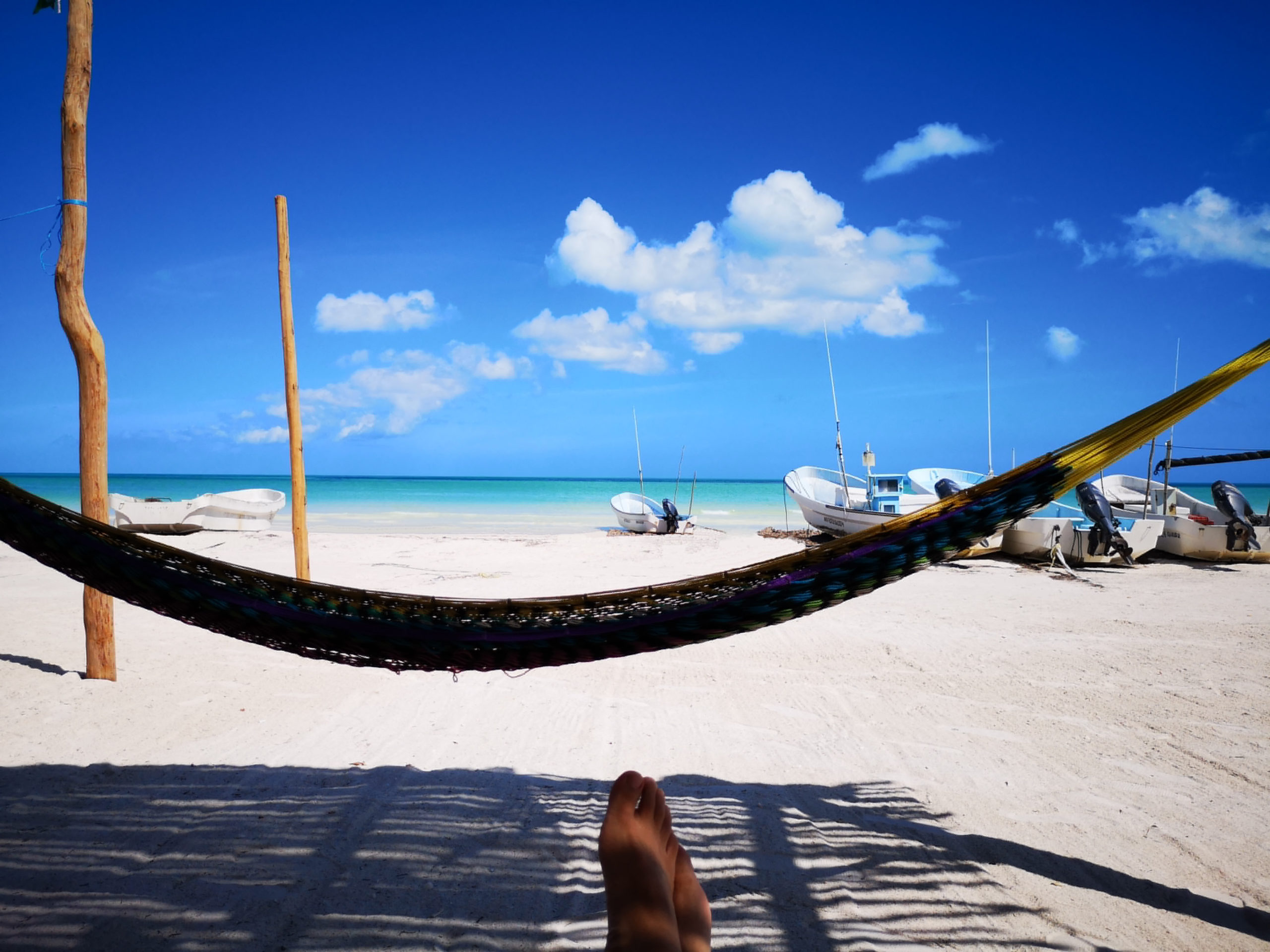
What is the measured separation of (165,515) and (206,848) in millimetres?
13825

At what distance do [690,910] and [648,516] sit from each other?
15155 mm

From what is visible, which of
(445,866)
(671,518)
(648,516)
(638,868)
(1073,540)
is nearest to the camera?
(638,868)

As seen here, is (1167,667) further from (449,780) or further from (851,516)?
(851,516)

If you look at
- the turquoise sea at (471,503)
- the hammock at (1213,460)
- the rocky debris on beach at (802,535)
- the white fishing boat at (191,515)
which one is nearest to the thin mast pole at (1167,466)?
the hammock at (1213,460)

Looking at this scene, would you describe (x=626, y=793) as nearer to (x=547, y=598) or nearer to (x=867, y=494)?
(x=547, y=598)

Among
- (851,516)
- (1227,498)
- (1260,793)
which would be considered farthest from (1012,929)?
(851,516)

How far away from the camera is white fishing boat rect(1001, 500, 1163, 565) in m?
9.07

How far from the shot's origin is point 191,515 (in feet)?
45.0

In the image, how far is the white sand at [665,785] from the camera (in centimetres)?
183

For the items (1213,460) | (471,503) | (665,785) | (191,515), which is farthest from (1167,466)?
(471,503)

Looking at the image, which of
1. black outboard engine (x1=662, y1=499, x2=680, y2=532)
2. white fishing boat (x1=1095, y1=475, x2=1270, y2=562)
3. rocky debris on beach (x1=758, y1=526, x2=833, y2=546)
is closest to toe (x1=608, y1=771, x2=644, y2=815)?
white fishing boat (x1=1095, y1=475, x2=1270, y2=562)

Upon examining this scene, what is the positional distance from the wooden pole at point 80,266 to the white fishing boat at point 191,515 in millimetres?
11312

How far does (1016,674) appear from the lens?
4.24 m

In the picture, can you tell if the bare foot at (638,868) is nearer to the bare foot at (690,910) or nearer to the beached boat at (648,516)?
the bare foot at (690,910)
